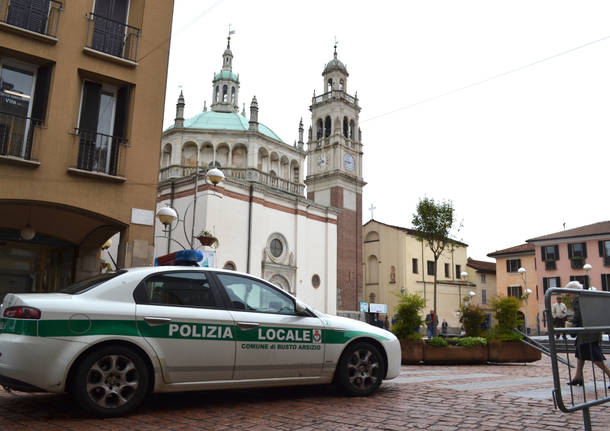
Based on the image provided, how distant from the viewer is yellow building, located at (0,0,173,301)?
1023 centimetres

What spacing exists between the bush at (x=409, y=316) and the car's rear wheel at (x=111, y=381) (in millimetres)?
8495

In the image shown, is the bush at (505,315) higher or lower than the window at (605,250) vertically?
lower

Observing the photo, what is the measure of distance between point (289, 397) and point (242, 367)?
3.12ft

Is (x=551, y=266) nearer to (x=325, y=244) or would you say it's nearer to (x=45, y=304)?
(x=325, y=244)

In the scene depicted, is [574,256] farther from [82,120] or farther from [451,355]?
[82,120]

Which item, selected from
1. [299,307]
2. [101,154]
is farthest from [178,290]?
[101,154]

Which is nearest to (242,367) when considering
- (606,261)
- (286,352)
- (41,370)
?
(286,352)

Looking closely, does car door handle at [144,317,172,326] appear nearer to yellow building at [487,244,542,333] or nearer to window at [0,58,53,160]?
window at [0,58,53,160]

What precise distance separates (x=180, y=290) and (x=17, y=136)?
7215 mm

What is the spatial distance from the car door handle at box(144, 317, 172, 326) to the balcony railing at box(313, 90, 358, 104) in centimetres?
5004

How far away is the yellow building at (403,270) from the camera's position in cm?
5400

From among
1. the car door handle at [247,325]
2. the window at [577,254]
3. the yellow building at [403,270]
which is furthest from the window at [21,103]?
the window at [577,254]

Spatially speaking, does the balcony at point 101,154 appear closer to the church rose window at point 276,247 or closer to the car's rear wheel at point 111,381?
the car's rear wheel at point 111,381

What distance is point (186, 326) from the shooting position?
16.6 ft
